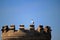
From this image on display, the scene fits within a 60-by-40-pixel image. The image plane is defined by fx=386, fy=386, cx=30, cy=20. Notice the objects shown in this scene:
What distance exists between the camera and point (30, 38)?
64875mm

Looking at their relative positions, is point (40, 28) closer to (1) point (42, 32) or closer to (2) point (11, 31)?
(1) point (42, 32)

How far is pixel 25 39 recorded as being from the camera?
213ft

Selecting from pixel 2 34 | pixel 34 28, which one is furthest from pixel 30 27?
pixel 2 34

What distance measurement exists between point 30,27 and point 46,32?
3276 millimetres

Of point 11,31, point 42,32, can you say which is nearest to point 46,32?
point 42,32

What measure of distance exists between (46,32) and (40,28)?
5.08ft

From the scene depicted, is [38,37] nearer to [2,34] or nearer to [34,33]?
[34,33]

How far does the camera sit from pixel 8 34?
2591 inches

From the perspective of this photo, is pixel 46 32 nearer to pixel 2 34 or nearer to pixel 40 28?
pixel 40 28

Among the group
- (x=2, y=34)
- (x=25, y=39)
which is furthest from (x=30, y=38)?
(x=2, y=34)

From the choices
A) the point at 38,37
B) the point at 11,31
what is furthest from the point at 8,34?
the point at 38,37

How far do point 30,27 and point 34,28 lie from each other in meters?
0.83

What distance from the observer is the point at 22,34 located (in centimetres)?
6481

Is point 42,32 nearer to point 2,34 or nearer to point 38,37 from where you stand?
point 38,37
